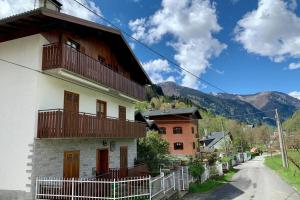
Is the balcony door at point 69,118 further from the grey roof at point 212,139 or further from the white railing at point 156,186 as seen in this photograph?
the grey roof at point 212,139

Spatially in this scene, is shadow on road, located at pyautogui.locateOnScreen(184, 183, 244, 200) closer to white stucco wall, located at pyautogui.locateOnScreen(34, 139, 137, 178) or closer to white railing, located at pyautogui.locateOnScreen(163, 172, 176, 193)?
white railing, located at pyautogui.locateOnScreen(163, 172, 176, 193)

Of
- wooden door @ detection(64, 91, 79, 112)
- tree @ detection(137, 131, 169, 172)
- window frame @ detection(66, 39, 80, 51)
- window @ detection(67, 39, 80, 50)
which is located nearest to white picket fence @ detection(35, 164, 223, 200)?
wooden door @ detection(64, 91, 79, 112)

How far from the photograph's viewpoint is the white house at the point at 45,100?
46.1 feet

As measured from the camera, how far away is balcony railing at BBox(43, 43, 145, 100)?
14.6 meters

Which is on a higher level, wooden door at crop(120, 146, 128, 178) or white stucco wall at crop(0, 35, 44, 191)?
white stucco wall at crop(0, 35, 44, 191)

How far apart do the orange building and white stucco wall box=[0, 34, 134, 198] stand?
4071 centimetres

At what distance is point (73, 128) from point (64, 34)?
16.6 ft

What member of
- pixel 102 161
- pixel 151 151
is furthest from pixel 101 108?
pixel 151 151

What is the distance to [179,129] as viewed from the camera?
55438mm

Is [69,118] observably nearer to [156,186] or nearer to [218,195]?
[156,186]

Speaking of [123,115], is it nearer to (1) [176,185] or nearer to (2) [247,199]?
(1) [176,185]

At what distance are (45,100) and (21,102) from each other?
1088mm

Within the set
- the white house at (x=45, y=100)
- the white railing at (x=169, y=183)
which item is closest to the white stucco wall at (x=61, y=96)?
the white house at (x=45, y=100)

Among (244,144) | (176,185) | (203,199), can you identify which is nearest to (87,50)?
(176,185)
